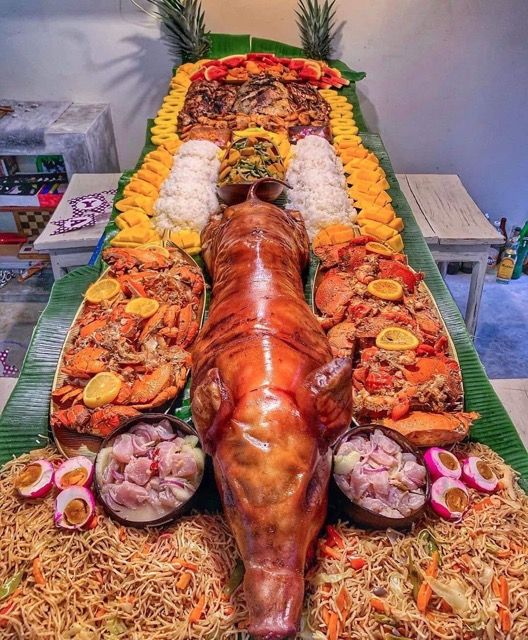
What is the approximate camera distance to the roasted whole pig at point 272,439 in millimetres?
1980

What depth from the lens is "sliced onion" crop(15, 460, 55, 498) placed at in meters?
2.63

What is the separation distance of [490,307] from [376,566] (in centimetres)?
558

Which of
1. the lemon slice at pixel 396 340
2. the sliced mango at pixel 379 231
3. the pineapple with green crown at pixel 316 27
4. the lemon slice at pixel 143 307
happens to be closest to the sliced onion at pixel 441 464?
the lemon slice at pixel 396 340

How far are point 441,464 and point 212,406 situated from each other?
122 centimetres

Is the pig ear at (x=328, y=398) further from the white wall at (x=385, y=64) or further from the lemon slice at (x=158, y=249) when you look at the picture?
the white wall at (x=385, y=64)

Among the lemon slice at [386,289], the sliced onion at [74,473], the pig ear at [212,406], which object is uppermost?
the pig ear at [212,406]

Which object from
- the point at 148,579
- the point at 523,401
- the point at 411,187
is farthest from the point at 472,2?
the point at 148,579

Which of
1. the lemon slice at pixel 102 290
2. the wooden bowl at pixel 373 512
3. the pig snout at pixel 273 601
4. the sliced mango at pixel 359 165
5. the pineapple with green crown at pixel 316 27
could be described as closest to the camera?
the pig snout at pixel 273 601

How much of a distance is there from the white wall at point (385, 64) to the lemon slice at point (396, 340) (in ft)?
19.0

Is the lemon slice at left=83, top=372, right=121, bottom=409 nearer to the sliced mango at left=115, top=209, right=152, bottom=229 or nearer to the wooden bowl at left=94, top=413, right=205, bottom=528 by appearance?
the wooden bowl at left=94, top=413, right=205, bottom=528

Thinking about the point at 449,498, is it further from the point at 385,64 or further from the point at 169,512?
the point at 385,64

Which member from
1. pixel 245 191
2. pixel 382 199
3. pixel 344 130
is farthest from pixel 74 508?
pixel 344 130

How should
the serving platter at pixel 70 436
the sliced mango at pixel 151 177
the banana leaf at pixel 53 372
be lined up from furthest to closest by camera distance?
1. the sliced mango at pixel 151 177
2. the banana leaf at pixel 53 372
3. the serving platter at pixel 70 436

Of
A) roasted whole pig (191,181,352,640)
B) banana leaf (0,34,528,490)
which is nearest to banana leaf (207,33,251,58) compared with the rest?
banana leaf (0,34,528,490)
